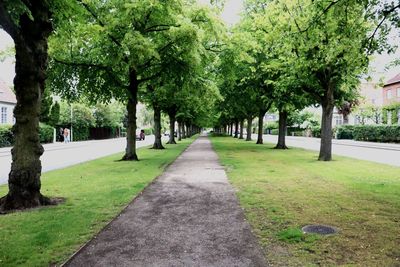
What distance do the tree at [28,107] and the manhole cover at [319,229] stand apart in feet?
18.3

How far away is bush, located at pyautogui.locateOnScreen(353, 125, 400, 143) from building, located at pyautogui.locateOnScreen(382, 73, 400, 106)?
41.0 feet

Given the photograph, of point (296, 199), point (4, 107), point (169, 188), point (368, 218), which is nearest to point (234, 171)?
point (169, 188)

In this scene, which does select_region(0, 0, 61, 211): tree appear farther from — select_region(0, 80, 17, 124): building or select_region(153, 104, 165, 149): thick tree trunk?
select_region(0, 80, 17, 124): building

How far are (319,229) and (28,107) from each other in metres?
6.41

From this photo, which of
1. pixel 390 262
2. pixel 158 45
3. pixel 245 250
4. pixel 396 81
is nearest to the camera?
pixel 390 262

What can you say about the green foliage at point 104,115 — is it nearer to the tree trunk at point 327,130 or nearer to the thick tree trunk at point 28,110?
the tree trunk at point 327,130

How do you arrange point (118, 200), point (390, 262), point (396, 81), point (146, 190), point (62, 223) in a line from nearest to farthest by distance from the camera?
point (390, 262), point (62, 223), point (118, 200), point (146, 190), point (396, 81)

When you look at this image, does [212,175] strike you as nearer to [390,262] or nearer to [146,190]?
[146,190]

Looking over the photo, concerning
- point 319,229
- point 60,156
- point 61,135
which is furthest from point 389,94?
point 319,229

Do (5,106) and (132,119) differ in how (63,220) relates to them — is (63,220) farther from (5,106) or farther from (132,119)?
(5,106)

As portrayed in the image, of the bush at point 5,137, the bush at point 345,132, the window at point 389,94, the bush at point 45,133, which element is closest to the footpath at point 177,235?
the bush at point 5,137

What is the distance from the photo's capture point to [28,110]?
835 centimetres

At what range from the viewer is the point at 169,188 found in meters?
10.9

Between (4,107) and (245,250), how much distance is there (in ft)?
171
